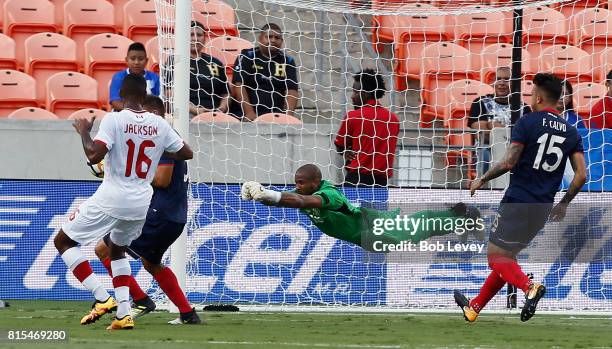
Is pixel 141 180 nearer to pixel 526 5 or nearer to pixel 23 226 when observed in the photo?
pixel 23 226

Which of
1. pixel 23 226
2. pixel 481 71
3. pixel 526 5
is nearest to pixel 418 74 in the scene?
pixel 481 71

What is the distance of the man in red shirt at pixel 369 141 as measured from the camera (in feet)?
38.1

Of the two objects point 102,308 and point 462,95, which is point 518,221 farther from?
point 462,95

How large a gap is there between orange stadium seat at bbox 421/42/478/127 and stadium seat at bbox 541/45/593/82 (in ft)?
2.50

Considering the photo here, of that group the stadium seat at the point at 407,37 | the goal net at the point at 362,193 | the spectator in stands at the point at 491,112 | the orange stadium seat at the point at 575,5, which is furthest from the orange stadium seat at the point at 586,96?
the stadium seat at the point at 407,37

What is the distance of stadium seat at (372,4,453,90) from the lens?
12680 mm

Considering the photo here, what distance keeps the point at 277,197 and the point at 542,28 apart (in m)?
5.01

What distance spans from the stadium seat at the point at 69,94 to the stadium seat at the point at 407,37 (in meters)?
3.18

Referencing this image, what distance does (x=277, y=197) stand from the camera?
867cm

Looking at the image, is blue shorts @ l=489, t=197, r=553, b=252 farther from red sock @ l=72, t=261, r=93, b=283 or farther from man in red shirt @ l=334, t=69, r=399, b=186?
red sock @ l=72, t=261, r=93, b=283

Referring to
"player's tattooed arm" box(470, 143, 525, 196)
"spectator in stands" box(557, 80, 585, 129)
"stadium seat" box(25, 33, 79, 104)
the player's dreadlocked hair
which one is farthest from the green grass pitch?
"stadium seat" box(25, 33, 79, 104)

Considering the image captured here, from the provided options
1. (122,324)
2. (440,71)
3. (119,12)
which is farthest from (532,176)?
(119,12)

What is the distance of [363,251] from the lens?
11539 mm

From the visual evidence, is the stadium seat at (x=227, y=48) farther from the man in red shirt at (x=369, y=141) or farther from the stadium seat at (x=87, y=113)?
the man in red shirt at (x=369, y=141)
